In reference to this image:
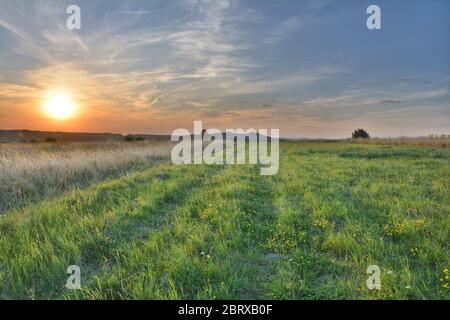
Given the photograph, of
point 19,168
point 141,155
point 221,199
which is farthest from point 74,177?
point 141,155

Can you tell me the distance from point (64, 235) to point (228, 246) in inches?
118

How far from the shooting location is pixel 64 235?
5.79 meters

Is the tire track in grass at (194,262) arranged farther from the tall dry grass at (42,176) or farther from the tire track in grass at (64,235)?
the tall dry grass at (42,176)

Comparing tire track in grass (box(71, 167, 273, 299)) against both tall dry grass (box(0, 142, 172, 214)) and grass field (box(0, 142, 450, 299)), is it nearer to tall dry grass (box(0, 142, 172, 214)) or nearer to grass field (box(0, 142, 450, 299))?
grass field (box(0, 142, 450, 299))

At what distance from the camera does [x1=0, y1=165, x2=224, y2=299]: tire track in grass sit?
4598 millimetres

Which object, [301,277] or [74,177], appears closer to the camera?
[301,277]

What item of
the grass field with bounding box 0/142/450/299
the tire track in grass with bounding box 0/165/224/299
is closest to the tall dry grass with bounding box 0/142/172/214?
the tire track in grass with bounding box 0/165/224/299

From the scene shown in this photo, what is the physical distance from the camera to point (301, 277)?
4.51 meters

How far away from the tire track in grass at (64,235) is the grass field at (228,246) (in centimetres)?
2

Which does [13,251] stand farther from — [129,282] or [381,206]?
[381,206]

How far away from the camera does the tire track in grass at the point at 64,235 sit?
4.60 metres

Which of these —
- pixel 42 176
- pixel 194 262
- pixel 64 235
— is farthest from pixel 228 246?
pixel 42 176
